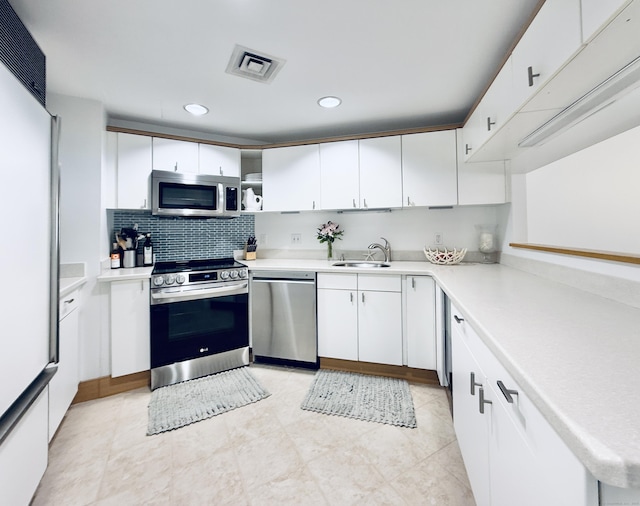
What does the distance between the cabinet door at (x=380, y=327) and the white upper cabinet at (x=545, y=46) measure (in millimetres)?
1572

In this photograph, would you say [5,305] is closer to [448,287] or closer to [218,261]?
[448,287]

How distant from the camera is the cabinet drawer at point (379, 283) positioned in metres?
2.35

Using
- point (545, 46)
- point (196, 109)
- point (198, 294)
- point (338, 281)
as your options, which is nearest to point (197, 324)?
point (198, 294)

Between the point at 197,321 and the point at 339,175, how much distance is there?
5.96 feet

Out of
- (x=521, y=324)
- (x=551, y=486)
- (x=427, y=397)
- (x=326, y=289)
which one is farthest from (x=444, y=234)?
(x=551, y=486)

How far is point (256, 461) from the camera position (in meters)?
1.52

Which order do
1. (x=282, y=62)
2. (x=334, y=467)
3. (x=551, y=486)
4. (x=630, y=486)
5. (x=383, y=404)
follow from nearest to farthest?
1. (x=630, y=486)
2. (x=551, y=486)
3. (x=334, y=467)
4. (x=282, y=62)
5. (x=383, y=404)

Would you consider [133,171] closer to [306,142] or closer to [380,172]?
[306,142]

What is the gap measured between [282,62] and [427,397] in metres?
2.49

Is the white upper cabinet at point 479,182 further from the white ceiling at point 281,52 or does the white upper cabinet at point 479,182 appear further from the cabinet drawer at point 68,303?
the cabinet drawer at point 68,303

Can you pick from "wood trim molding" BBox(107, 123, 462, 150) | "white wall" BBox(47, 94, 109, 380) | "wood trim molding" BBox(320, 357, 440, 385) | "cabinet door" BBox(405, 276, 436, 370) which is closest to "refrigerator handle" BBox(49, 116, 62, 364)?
"white wall" BBox(47, 94, 109, 380)

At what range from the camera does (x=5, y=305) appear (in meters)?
0.94

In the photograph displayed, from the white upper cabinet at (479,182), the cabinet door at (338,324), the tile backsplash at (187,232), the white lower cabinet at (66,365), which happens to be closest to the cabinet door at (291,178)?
the tile backsplash at (187,232)

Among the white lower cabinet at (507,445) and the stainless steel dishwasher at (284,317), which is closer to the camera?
the white lower cabinet at (507,445)
